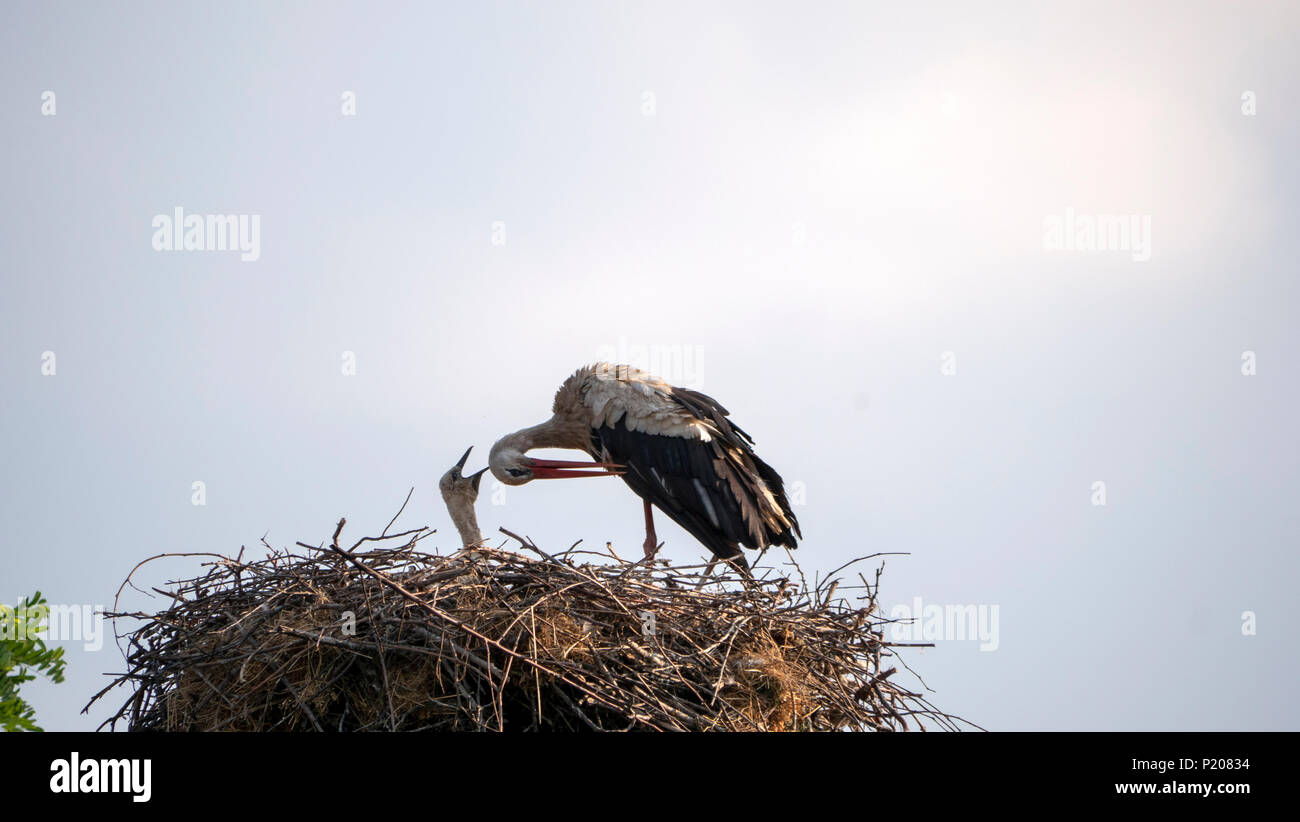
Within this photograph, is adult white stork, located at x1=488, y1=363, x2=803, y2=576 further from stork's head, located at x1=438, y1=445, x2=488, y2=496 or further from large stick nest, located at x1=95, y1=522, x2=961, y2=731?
large stick nest, located at x1=95, y1=522, x2=961, y2=731

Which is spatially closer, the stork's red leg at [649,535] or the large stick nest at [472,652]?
the large stick nest at [472,652]

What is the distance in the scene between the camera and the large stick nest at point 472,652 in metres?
4.81

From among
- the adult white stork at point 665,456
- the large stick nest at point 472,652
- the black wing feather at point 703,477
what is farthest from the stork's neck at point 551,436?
the large stick nest at point 472,652

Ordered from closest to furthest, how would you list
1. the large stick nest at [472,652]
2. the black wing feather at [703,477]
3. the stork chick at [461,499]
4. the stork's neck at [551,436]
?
the large stick nest at [472,652]
the black wing feather at [703,477]
the stork chick at [461,499]
the stork's neck at [551,436]

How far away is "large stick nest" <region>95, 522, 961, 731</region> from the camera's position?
189 inches

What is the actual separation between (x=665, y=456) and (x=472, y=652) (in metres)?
3.33

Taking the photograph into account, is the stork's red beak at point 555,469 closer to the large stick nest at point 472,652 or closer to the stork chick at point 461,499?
the stork chick at point 461,499

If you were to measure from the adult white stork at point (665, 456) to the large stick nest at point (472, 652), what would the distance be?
1818mm

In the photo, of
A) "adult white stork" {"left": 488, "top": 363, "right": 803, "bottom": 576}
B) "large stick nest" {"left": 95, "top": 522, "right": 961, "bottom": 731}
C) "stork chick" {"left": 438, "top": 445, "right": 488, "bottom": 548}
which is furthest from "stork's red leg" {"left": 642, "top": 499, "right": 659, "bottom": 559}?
"large stick nest" {"left": 95, "top": 522, "right": 961, "bottom": 731}

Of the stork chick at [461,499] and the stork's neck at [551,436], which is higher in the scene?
the stork's neck at [551,436]
